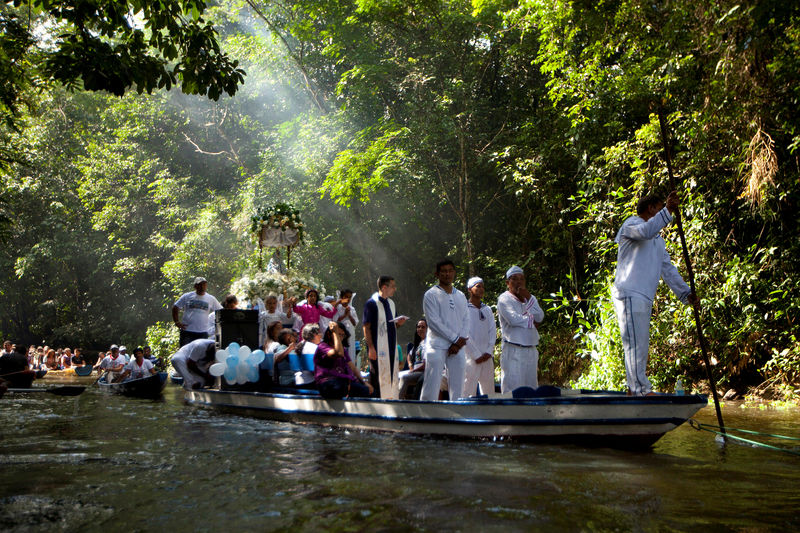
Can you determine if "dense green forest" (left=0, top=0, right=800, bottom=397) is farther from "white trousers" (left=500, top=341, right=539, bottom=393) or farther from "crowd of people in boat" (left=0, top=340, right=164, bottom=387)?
"white trousers" (left=500, top=341, right=539, bottom=393)

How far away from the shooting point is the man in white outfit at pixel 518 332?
854cm

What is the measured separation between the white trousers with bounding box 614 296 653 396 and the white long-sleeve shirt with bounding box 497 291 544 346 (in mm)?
A: 1376

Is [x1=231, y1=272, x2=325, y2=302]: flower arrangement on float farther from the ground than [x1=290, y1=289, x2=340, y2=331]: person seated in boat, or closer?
farther from the ground

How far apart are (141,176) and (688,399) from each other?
1236 inches

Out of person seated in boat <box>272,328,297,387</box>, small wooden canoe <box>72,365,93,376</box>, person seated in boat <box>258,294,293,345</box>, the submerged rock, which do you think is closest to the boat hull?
person seated in boat <box>272,328,297,387</box>

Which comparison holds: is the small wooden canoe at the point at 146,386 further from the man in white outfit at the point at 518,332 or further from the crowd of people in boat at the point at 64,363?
the man in white outfit at the point at 518,332

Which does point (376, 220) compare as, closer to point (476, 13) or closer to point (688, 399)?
point (476, 13)

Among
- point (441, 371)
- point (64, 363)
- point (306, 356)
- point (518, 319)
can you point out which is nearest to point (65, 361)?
point (64, 363)

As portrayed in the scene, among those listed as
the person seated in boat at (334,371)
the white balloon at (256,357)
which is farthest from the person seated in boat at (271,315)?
the person seated in boat at (334,371)

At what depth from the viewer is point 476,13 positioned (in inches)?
697

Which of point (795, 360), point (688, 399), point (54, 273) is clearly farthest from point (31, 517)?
point (54, 273)

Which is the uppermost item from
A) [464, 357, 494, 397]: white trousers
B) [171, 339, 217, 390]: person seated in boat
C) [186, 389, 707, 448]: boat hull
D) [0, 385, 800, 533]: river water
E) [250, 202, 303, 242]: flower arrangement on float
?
[250, 202, 303, 242]: flower arrangement on float

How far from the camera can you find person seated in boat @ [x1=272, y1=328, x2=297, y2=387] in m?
11.3

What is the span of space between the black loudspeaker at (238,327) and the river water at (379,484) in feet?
10.4
